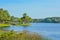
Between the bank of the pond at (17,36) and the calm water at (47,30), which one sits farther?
the calm water at (47,30)

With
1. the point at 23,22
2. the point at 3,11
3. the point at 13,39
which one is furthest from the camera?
the point at 23,22

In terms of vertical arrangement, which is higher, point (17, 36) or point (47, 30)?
point (17, 36)

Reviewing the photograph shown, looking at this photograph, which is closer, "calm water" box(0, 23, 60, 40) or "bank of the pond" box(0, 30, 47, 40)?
"bank of the pond" box(0, 30, 47, 40)

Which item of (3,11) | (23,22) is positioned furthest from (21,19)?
(3,11)

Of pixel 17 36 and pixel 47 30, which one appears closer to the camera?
pixel 17 36

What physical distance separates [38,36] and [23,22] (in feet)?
336

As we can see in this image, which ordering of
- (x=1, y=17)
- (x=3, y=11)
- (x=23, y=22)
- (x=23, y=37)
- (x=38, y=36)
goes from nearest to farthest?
1. (x=23, y=37)
2. (x=38, y=36)
3. (x=1, y=17)
4. (x=3, y=11)
5. (x=23, y=22)

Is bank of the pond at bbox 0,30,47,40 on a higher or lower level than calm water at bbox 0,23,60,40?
higher

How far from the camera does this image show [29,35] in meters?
20.7

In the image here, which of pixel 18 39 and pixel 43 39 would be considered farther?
pixel 43 39

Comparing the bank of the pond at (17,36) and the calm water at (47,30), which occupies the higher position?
the bank of the pond at (17,36)

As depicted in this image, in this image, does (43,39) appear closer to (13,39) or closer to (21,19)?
(13,39)

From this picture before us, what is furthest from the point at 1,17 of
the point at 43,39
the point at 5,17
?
the point at 43,39

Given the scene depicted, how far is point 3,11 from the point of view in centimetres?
9400
